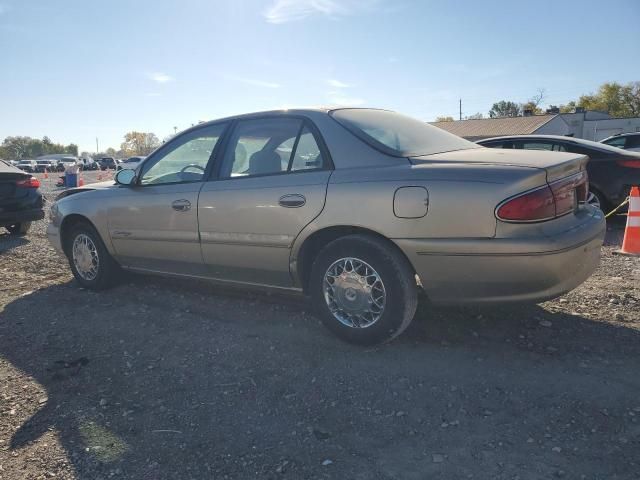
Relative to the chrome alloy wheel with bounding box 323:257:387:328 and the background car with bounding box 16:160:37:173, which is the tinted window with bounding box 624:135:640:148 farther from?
the background car with bounding box 16:160:37:173

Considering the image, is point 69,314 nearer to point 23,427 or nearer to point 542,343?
point 23,427

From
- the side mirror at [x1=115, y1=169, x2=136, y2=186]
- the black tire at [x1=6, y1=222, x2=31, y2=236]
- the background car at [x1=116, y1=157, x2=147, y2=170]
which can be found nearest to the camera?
the side mirror at [x1=115, y1=169, x2=136, y2=186]

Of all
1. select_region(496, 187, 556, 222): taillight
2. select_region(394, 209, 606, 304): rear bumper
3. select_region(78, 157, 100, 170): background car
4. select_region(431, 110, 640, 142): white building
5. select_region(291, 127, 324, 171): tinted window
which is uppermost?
select_region(431, 110, 640, 142): white building

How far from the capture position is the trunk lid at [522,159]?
3.06m

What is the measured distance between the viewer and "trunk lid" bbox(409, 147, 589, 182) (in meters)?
3.06

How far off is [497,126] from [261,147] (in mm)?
52506

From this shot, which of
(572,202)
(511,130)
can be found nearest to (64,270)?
(572,202)

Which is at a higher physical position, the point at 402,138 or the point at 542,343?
the point at 402,138

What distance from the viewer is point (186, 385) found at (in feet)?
10.2

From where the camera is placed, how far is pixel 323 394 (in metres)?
2.93

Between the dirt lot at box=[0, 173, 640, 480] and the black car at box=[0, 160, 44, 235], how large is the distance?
4461mm

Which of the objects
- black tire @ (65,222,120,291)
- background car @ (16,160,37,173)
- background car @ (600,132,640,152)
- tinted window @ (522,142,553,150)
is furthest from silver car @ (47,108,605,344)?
background car @ (16,160,37,173)

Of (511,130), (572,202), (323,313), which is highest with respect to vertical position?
(511,130)

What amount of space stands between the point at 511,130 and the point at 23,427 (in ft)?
168
